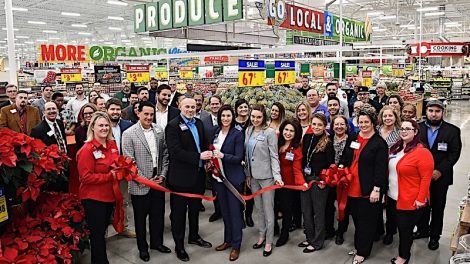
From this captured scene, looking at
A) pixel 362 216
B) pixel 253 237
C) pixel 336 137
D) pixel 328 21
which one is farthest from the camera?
pixel 328 21

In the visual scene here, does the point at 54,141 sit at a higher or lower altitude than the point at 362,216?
higher

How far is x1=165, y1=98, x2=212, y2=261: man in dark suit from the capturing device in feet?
11.8

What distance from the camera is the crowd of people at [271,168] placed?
3420mm

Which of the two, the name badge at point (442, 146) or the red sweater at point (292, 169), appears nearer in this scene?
the name badge at point (442, 146)

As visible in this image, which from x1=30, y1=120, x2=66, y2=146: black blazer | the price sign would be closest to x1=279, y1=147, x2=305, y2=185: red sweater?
x1=30, y1=120, x2=66, y2=146: black blazer

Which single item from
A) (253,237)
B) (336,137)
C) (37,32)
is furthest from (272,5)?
(37,32)

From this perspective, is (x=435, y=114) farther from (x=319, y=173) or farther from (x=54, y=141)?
(x=54, y=141)

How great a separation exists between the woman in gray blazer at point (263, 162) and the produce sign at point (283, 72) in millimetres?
2664

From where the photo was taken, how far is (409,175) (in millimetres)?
3336

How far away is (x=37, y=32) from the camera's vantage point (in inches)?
1067

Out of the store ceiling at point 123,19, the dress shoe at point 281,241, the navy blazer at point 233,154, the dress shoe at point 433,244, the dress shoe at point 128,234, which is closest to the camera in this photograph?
the navy blazer at point 233,154

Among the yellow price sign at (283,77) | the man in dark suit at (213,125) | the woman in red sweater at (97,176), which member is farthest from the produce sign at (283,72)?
the woman in red sweater at (97,176)

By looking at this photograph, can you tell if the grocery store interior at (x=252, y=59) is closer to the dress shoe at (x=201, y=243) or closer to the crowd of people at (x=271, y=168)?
the dress shoe at (x=201, y=243)

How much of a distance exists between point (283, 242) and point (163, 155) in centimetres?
151
